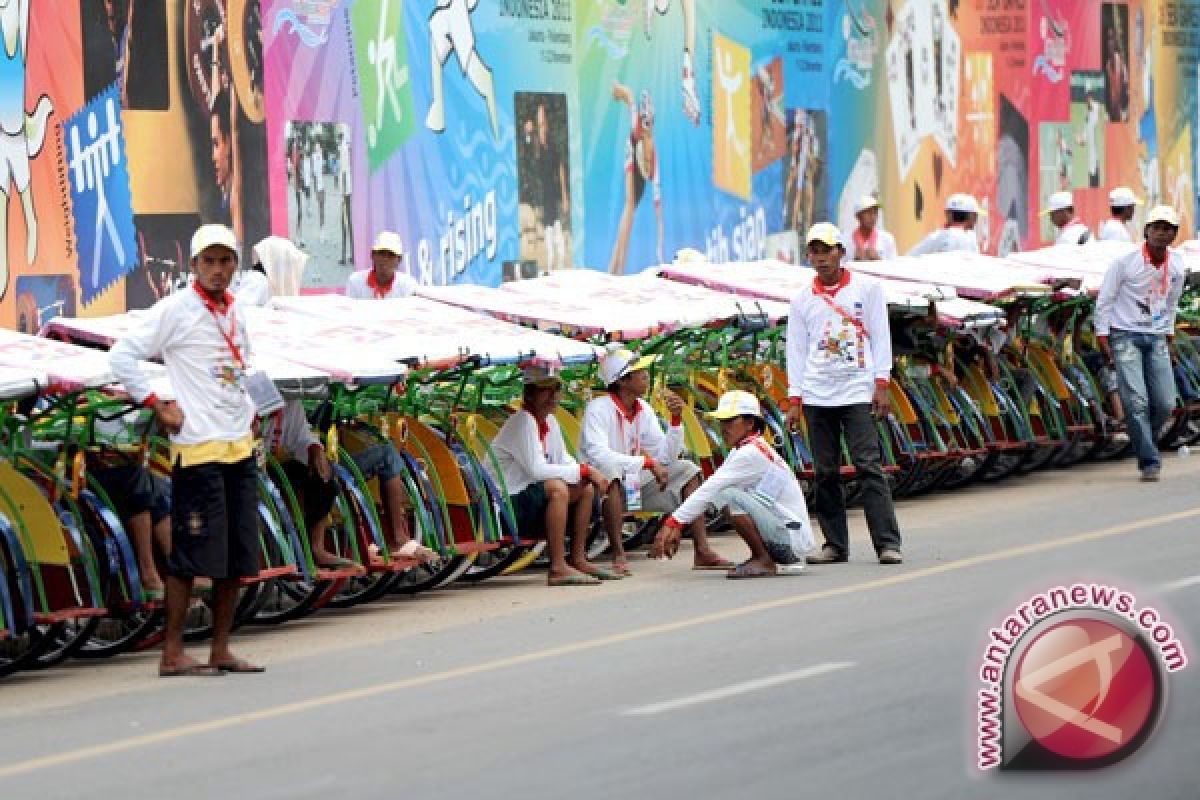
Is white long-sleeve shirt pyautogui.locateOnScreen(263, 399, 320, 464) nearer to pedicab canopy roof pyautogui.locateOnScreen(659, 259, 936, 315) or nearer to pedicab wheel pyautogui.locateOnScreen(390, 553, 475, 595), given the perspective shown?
pedicab wheel pyautogui.locateOnScreen(390, 553, 475, 595)

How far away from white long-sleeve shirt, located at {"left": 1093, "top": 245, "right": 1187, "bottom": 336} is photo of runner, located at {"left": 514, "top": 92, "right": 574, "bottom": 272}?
6.74m

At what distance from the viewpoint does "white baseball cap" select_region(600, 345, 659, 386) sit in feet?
51.2

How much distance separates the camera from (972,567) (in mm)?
14617

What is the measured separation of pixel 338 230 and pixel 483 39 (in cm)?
285

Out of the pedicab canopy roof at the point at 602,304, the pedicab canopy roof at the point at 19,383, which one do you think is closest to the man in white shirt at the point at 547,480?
the pedicab canopy roof at the point at 602,304

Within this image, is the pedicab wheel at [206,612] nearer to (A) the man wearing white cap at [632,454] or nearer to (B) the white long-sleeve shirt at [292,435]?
(B) the white long-sleeve shirt at [292,435]

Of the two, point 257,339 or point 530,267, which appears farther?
point 530,267

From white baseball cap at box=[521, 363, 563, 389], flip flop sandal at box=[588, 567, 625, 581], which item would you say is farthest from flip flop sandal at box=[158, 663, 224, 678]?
white baseball cap at box=[521, 363, 563, 389]

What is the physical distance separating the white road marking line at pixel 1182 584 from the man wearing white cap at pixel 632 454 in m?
2.90

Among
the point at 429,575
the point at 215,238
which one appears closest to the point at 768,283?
the point at 429,575

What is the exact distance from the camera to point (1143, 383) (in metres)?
19.9

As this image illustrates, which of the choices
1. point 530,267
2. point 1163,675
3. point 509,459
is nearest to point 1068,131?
point 530,267

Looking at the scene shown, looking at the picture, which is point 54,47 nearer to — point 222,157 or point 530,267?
point 222,157

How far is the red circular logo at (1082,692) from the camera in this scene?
8.77 meters
